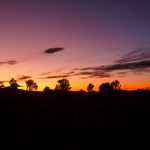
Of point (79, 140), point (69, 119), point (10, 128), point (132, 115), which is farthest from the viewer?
point (132, 115)

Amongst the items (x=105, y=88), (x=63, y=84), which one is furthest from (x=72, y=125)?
(x=63, y=84)

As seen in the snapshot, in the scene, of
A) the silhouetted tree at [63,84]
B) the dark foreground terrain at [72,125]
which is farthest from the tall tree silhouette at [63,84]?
the dark foreground terrain at [72,125]

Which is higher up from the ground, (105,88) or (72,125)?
(105,88)

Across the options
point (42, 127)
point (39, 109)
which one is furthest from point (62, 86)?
point (42, 127)

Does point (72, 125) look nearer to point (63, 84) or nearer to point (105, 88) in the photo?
point (105, 88)

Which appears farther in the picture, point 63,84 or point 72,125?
point 63,84

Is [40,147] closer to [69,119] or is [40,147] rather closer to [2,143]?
[2,143]

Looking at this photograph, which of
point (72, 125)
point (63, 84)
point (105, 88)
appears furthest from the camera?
point (63, 84)

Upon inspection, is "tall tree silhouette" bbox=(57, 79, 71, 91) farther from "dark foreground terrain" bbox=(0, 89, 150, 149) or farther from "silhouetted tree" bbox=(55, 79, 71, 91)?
"dark foreground terrain" bbox=(0, 89, 150, 149)

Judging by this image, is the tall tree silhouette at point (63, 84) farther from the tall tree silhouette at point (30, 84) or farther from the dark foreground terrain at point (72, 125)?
the dark foreground terrain at point (72, 125)

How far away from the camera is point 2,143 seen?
21.4 metres

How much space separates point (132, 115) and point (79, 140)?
40.8 ft

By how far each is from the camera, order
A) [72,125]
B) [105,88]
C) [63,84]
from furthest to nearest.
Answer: [63,84] < [105,88] < [72,125]

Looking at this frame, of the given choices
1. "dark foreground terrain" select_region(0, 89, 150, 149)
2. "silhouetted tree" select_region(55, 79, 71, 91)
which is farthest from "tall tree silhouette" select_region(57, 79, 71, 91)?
"dark foreground terrain" select_region(0, 89, 150, 149)
